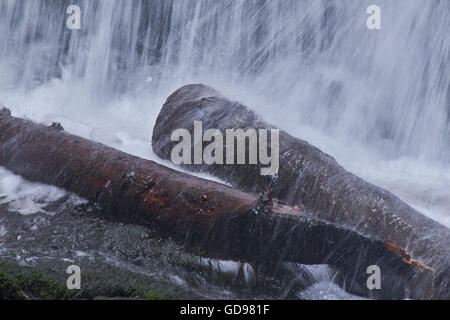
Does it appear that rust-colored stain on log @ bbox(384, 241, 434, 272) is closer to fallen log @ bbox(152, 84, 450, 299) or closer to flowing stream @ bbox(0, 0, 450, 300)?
fallen log @ bbox(152, 84, 450, 299)

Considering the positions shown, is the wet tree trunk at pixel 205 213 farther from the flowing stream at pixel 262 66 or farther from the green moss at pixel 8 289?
the flowing stream at pixel 262 66

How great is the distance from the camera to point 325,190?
387cm

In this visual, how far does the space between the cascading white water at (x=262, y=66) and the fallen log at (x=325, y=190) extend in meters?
2.90

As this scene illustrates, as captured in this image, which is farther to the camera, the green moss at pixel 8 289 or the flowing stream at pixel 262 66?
the flowing stream at pixel 262 66

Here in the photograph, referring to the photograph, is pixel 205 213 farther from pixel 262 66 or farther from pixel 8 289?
pixel 262 66

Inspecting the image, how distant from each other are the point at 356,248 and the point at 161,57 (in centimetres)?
931

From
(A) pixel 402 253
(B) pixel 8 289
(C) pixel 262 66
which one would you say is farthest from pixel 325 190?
(C) pixel 262 66

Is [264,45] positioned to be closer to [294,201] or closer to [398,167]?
[398,167]

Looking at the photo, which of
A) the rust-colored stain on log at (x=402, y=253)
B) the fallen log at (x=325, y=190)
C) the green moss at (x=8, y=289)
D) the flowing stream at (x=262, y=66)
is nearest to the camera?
the green moss at (x=8, y=289)

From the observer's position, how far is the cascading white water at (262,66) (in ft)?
29.2

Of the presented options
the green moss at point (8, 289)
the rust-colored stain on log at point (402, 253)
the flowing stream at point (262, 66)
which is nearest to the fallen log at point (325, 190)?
the rust-colored stain on log at point (402, 253)

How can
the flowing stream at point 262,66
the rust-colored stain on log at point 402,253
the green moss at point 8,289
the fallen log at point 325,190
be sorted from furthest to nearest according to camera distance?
the flowing stream at point 262,66 < the fallen log at point 325,190 < the rust-colored stain on log at point 402,253 < the green moss at point 8,289

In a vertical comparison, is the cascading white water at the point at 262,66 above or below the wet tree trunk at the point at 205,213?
above

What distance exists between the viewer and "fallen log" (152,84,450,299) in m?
3.22
